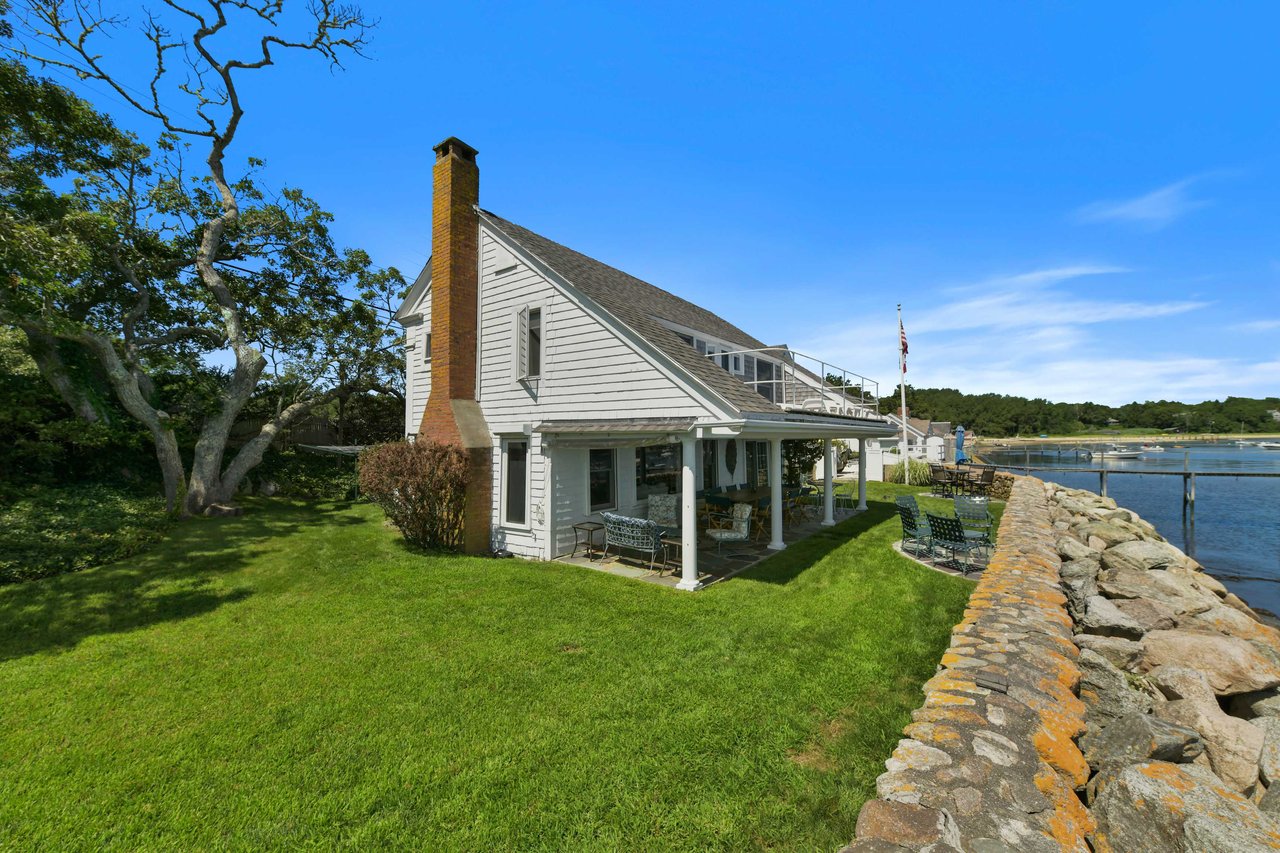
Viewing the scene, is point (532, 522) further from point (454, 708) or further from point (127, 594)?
point (127, 594)

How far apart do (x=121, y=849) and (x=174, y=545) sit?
10775 millimetres

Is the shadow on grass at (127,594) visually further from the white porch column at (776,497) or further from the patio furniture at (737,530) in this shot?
the white porch column at (776,497)

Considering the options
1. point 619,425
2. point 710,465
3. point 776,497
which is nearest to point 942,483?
point 710,465

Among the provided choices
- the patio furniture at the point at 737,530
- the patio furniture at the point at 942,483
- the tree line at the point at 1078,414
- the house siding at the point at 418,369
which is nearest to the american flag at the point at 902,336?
the patio furniture at the point at 942,483

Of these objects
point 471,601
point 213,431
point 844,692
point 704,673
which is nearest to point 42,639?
point 471,601

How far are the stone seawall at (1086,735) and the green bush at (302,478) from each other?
68.3 feet

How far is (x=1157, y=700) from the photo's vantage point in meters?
4.46

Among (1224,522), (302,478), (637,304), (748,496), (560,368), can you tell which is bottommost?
(1224,522)

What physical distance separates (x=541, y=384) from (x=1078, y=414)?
609 ft

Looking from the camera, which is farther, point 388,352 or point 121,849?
point 388,352

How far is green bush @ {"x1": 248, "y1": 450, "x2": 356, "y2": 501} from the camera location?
738 inches

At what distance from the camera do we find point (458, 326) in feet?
36.8

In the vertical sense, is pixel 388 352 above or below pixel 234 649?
above

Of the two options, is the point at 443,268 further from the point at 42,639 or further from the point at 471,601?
the point at 42,639
